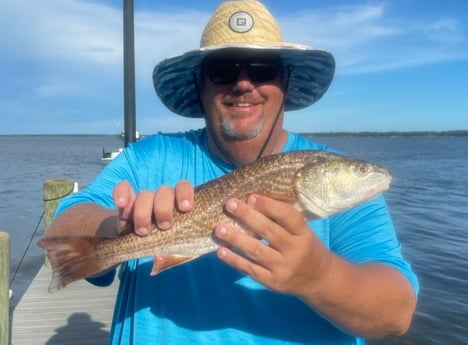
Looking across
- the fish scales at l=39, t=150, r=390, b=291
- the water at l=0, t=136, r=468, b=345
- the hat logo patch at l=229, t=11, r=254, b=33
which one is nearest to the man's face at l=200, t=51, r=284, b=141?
the hat logo patch at l=229, t=11, r=254, b=33

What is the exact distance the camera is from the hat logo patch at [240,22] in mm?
3016

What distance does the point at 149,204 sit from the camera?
2.24 metres

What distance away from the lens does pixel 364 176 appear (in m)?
2.87

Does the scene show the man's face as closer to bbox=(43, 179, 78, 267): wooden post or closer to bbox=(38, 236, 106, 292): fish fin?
bbox=(38, 236, 106, 292): fish fin

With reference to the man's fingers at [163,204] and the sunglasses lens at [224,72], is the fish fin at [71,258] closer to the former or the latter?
the man's fingers at [163,204]

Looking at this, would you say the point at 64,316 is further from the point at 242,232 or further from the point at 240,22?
the point at 242,232

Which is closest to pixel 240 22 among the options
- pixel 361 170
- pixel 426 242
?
pixel 361 170

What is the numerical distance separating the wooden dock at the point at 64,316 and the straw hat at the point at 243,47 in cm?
437

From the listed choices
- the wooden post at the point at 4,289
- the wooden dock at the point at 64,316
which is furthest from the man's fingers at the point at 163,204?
the wooden dock at the point at 64,316

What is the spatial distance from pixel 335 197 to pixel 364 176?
0.94 ft

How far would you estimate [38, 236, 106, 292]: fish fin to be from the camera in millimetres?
2518

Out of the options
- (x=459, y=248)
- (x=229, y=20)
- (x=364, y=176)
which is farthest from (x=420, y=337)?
(x=229, y=20)

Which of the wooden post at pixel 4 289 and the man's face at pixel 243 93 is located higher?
the man's face at pixel 243 93

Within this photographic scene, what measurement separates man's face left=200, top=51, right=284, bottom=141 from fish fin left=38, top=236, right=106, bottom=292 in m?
1.01
